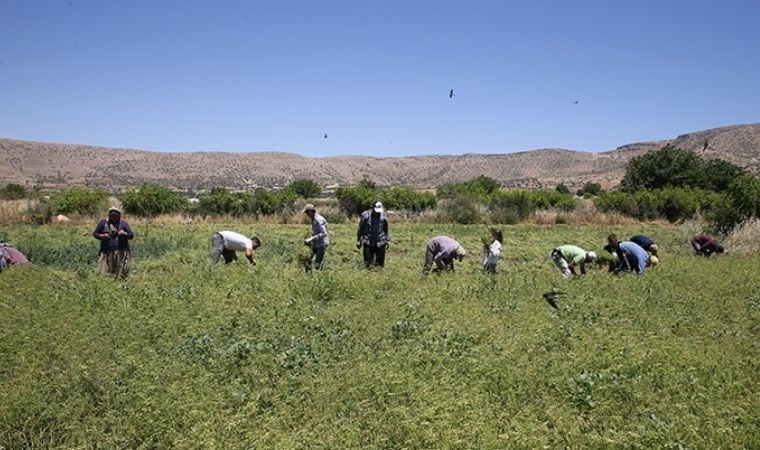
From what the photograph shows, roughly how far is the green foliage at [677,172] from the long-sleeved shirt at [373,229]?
3774 centimetres

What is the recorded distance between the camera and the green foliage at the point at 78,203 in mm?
26906

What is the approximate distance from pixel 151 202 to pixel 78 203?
340 centimetres

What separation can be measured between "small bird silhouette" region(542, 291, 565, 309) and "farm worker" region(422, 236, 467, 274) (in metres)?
2.62

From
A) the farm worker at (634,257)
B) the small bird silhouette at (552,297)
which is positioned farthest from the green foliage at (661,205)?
the small bird silhouette at (552,297)

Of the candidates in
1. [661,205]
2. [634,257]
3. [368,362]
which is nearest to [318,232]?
[368,362]

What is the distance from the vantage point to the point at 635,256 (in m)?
12.4

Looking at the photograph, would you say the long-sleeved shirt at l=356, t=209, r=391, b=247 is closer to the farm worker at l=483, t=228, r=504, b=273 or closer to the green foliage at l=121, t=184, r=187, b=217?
the farm worker at l=483, t=228, r=504, b=273

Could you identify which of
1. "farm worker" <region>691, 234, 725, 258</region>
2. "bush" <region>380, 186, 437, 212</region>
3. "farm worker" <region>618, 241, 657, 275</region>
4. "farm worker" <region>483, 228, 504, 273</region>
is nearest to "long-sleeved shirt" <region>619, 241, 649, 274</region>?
"farm worker" <region>618, 241, 657, 275</region>

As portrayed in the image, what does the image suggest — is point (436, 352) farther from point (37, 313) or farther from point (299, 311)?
point (37, 313)

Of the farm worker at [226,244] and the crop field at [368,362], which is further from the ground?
the farm worker at [226,244]

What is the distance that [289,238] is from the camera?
21.4 m

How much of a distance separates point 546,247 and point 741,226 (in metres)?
6.57

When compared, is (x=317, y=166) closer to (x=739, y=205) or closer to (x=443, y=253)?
(x=739, y=205)

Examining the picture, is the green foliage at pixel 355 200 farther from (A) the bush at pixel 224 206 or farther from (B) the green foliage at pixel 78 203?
(B) the green foliage at pixel 78 203
